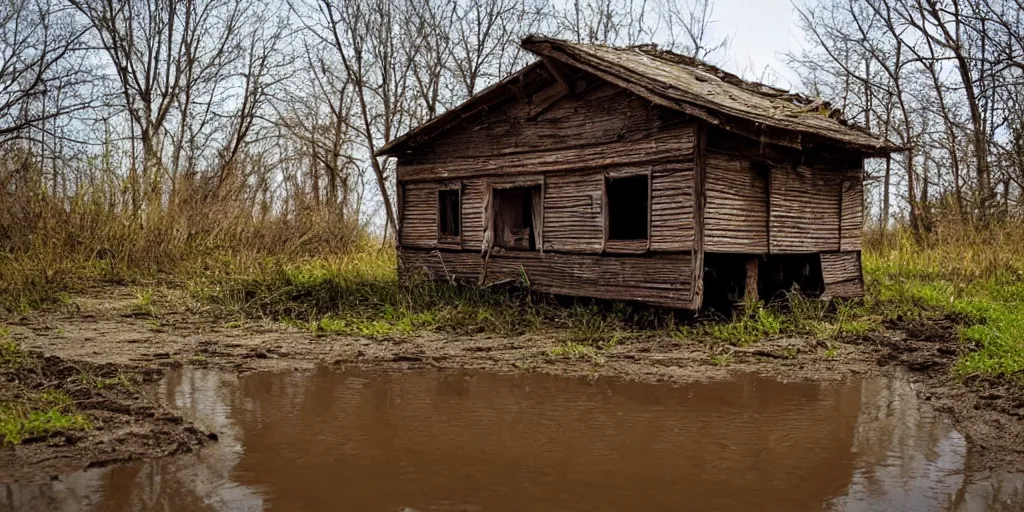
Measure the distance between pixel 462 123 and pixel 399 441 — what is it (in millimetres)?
8903

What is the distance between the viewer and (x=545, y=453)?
15.4 feet

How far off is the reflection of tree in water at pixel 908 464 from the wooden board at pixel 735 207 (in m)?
4.09

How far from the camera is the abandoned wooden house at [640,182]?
10.1 metres

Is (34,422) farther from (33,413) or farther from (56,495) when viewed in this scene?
(56,495)

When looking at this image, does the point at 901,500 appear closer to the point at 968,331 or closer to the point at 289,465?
the point at 289,465

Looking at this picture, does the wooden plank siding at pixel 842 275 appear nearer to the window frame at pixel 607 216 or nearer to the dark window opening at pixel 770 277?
the dark window opening at pixel 770 277

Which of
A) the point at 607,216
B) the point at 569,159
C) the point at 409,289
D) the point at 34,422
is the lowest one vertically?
the point at 34,422

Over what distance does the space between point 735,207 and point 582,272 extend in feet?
7.95

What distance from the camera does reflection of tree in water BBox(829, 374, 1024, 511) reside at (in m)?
3.85

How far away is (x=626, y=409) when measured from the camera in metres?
5.93

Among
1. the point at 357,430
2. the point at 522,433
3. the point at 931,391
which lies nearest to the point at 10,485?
the point at 357,430

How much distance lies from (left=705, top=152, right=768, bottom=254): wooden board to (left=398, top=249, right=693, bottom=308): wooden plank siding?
567mm

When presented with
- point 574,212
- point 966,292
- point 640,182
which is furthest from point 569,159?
point 966,292

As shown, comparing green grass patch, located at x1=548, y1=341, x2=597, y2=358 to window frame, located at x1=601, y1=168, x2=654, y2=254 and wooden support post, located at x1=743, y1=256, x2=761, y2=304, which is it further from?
wooden support post, located at x1=743, y1=256, x2=761, y2=304
